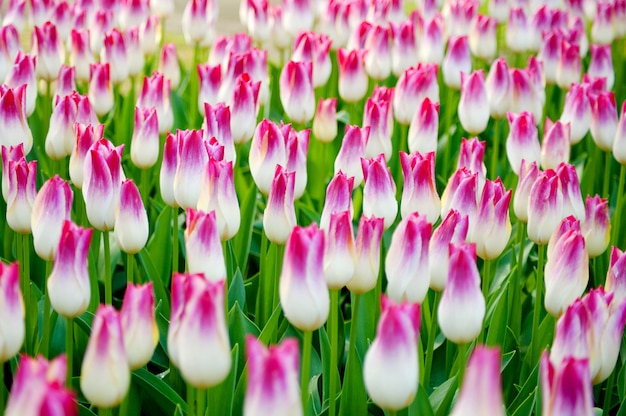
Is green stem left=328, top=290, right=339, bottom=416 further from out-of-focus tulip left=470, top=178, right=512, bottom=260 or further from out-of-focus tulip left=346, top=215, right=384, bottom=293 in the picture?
out-of-focus tulip left=470, top=178, right=512, bottom=260

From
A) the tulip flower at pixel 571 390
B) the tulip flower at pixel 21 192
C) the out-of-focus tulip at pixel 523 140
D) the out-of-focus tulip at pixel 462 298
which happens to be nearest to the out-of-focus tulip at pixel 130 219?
the tulip flower at pixel 21 192

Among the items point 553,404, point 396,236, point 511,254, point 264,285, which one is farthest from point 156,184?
point 553,404

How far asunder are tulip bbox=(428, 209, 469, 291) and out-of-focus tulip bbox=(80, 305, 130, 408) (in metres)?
0.69

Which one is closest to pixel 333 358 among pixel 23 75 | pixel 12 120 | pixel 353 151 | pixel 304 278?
pixel 304 278

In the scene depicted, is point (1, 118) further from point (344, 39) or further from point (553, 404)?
point (344, 39)

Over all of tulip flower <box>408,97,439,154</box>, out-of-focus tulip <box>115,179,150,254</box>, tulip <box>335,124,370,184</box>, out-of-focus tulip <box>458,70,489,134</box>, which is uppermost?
out-of-focus tulip <box>458,70,489,134</box>

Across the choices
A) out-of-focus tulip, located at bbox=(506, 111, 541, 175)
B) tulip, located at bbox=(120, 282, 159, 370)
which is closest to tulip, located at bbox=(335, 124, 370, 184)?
out-of-focus tulip, located at bbox=(506, 111, 541, 175)

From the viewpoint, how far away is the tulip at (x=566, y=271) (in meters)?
1.78

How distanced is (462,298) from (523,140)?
1167 mm

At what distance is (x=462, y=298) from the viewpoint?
1.60 m

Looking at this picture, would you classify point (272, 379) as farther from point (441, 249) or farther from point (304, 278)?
point (441, 249)

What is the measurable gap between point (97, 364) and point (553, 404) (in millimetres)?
648

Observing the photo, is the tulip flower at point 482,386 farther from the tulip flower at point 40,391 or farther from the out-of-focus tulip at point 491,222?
the out-of-focus tulip at point 491,222

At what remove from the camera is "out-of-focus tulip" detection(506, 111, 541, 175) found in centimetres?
264
